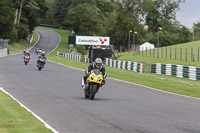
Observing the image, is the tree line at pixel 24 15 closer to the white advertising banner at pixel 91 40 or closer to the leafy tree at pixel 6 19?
the leafy tree at pixel 6 19

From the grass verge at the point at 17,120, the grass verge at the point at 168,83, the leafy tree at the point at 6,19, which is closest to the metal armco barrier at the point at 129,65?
the grass verge at the point at 168,83

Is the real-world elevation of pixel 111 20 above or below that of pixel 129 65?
above

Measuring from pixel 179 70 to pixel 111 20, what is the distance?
272 ft

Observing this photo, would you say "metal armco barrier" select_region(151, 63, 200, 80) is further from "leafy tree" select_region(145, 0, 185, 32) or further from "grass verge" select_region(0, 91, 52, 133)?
"leafy tree" select_region(145, 0, 185, 32)

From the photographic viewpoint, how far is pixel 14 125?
8.65m


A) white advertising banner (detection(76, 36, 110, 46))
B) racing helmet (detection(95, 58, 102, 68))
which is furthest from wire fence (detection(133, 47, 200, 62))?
racing helmet (detection(95, 58, 102, 68))

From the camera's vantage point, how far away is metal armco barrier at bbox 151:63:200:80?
31.7 meters

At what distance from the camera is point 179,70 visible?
113 feet

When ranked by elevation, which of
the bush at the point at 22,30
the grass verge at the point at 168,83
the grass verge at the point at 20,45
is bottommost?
the grass verge at the point at 168,83

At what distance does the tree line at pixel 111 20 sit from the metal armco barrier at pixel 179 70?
5313 cm

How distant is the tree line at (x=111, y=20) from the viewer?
9831cm

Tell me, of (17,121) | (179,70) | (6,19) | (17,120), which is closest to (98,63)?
(17,120)

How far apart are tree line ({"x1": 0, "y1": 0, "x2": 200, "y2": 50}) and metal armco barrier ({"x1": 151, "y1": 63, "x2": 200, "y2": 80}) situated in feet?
174

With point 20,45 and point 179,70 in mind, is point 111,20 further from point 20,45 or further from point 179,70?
point 179,70
